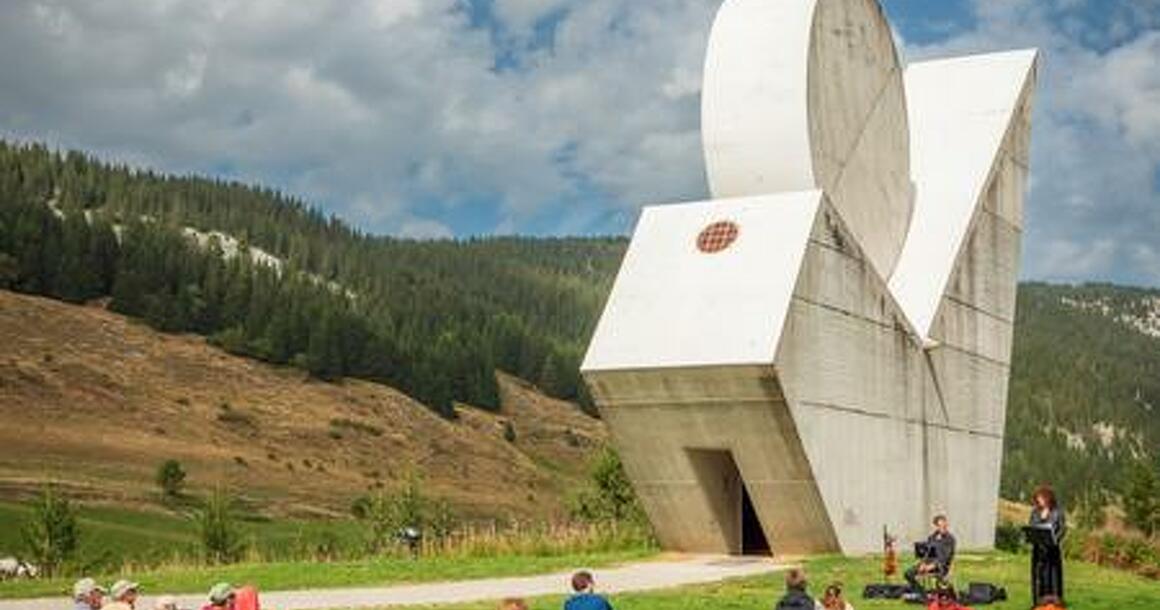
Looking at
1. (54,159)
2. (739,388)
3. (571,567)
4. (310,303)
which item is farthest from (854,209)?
(54,159)

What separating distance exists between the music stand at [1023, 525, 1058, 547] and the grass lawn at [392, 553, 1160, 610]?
952mm

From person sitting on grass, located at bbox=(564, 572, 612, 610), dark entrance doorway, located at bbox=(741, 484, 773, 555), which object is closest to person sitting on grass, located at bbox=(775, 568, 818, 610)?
person sitting on grass, located at bbox=(564, 572, 612, 610)

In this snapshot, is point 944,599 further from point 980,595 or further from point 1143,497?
point 1143,497

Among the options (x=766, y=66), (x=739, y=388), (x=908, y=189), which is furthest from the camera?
(x=908, y=189)

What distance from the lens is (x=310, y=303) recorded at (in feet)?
480

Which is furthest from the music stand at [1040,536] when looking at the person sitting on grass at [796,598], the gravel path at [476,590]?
the gravel path at [476,590]

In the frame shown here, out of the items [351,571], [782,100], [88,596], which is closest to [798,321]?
[782,100]

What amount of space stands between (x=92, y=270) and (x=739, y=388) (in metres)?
117

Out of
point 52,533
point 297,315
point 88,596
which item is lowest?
point 52,533

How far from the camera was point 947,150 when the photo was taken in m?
31.2

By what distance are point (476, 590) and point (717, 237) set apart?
813cm

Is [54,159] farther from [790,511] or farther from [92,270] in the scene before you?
[790,511]

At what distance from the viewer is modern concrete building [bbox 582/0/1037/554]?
23.0m

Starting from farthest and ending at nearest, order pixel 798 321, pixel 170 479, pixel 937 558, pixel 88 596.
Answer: pixel 170 479
pixel 798 321
pixel 937 558
pixel 88 596
